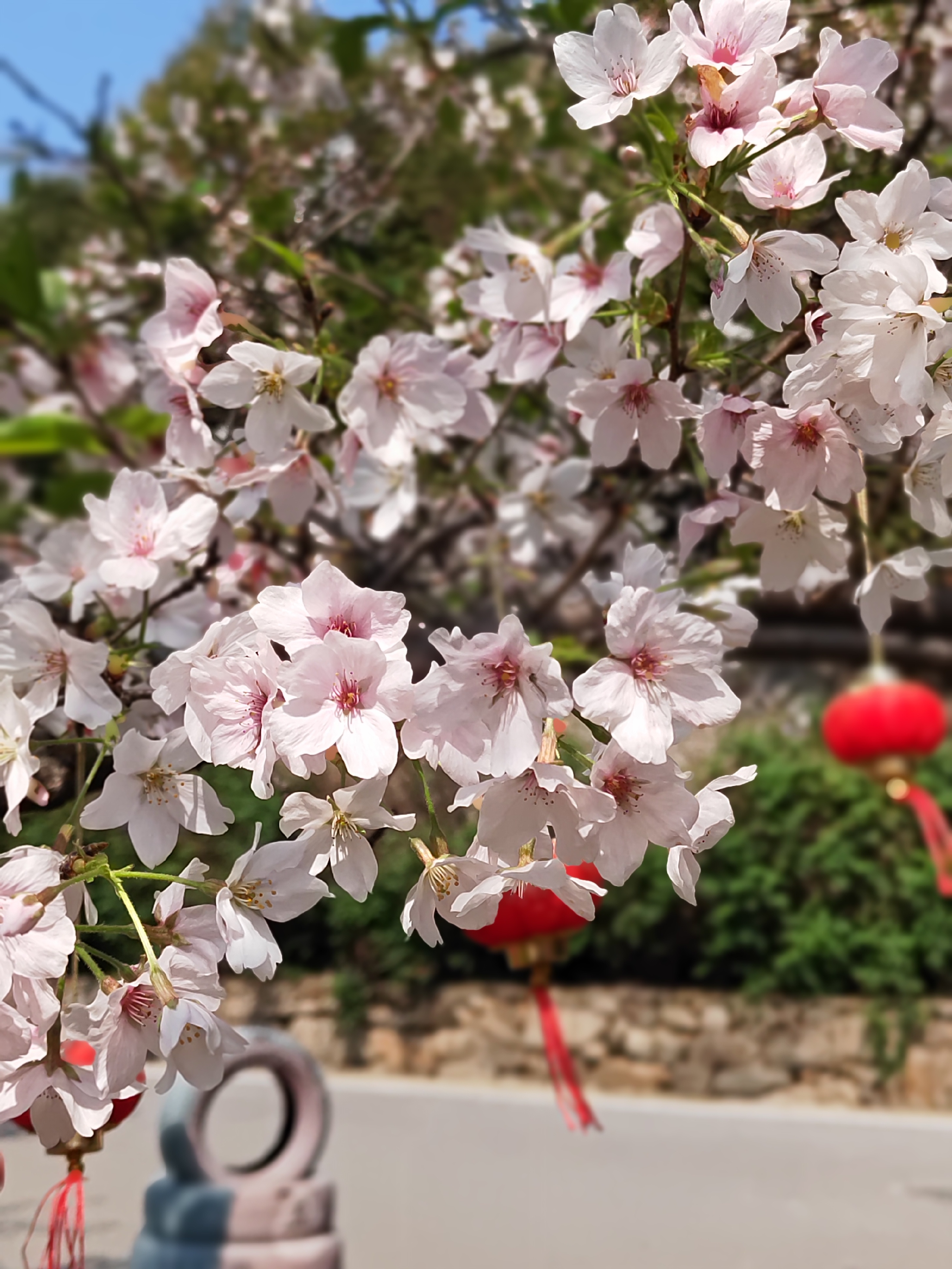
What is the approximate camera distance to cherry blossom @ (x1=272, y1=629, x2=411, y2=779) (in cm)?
46

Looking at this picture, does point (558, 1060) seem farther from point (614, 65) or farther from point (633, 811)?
point (614, 65)

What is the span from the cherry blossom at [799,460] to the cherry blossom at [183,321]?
0.32 meters

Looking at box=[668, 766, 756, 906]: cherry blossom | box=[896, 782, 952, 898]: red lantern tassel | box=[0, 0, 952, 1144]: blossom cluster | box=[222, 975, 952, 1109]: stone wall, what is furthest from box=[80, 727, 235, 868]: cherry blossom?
box=[222, 975, 952, 1109]: stone wall

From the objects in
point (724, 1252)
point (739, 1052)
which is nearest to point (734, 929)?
point (739, 1052)

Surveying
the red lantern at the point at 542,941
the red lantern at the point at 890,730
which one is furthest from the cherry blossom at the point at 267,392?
the red lantern at the point at 890,730

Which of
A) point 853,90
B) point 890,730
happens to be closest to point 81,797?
point 853,90

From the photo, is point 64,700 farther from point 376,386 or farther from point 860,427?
point 860,427

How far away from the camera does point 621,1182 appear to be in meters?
3.26

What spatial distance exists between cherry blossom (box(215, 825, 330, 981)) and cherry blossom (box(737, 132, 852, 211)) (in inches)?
14.6

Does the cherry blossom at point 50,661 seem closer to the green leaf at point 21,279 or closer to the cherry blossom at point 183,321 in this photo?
the cherry blossom at point 183,321

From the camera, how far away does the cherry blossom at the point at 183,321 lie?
2.25 ft

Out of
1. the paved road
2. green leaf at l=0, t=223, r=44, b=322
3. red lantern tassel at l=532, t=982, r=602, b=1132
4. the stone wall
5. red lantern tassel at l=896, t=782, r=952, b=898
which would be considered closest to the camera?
red lantern tassel at l=532, t=982, r=602, b=1132

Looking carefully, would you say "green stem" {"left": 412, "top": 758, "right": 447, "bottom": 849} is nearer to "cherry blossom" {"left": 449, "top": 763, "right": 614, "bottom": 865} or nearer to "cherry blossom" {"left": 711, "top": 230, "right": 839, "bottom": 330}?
"cherry blossom" {"left": 449, "top": 763, "right": 614, "bottom": 865}

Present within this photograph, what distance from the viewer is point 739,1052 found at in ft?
14.8
